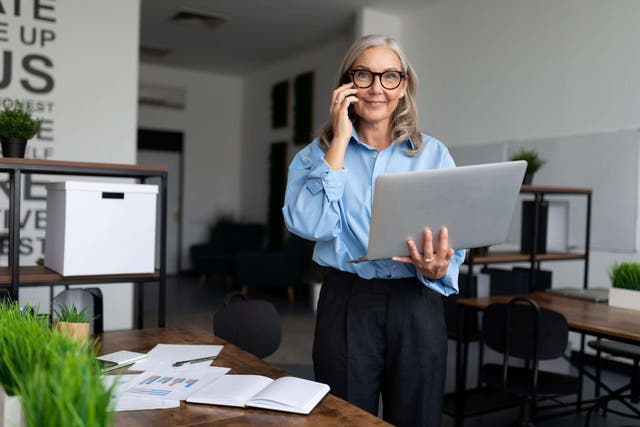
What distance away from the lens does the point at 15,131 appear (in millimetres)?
2031

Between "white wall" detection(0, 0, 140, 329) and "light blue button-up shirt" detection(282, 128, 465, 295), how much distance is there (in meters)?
3.77

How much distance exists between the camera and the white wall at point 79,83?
15.5 ft

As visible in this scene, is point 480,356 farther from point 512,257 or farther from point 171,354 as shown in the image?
point 171,354

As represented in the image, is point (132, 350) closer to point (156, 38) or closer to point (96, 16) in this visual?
point (96, 16)

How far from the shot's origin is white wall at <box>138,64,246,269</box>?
9.62m

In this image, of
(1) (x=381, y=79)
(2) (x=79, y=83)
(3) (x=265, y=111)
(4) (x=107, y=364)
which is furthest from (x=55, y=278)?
(3) (x=265, y=111)

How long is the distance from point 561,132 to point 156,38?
549 cm

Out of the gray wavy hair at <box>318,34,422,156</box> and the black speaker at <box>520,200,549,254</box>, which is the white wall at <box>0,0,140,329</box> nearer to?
the black speaker at <box>520,200,549,254</box>

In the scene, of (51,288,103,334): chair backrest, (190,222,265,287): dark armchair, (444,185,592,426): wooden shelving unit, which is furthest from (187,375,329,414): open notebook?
(190,222,265,287): dark armchair

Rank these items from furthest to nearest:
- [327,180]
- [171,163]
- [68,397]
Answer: [171,163] → [327,180] → [68,397]

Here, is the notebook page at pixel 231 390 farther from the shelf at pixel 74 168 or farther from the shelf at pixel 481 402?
the shelf at pixel 481 402

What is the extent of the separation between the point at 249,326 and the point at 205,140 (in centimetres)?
801

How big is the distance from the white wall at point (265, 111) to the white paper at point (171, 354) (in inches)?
243

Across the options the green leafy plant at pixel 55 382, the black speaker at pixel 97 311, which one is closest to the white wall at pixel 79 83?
the black speaker at pixel 97 311
